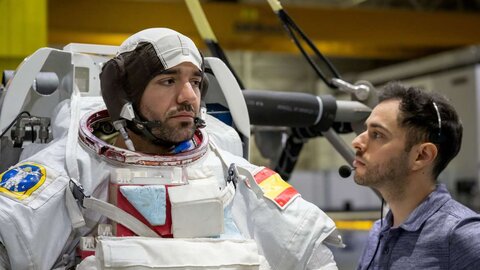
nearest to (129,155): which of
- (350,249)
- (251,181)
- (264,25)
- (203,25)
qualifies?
(251,181)

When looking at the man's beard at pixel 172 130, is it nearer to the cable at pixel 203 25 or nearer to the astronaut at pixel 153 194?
the astronaut at pixel 153 194

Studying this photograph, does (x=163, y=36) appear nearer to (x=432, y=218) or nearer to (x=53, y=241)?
(x=53, y=241)

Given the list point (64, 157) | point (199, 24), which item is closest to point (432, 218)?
point (64, 157)

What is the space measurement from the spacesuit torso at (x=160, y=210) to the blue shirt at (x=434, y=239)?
0.18 meters

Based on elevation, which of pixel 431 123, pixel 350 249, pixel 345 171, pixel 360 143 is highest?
pixel 431 123

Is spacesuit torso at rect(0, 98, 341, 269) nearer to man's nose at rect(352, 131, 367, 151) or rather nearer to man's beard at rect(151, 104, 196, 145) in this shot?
man's beard at rect(151, 104, 196, 145)

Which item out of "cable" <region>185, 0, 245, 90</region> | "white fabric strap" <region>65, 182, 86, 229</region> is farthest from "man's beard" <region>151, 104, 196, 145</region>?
"cable" <region>185, 0, 245, 90</region>

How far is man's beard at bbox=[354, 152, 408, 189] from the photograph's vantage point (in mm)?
2127

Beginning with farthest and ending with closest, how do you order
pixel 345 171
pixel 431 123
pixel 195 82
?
pixel 345 171 < pixel 431 123 < pixel 195 82

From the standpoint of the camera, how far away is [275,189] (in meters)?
2.05

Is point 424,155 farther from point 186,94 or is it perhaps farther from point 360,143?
point 186,94

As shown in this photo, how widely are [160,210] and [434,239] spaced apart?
2.48ft

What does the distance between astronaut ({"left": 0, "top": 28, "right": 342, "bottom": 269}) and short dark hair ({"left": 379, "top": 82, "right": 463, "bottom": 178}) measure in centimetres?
38

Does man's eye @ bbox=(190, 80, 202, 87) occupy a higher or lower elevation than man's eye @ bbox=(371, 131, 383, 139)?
higher
